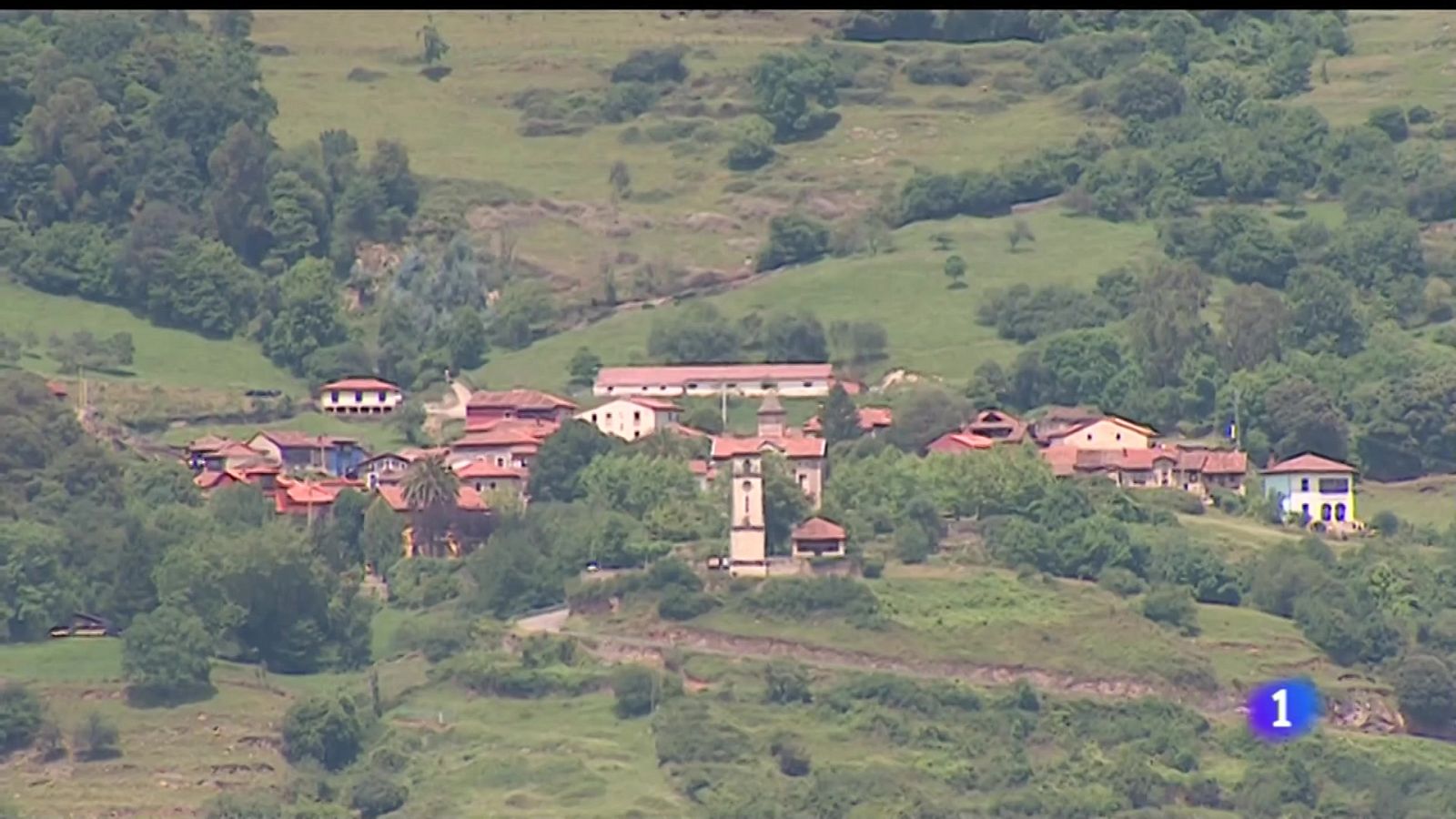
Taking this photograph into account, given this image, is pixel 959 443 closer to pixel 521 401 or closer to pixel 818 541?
pixel 818 541

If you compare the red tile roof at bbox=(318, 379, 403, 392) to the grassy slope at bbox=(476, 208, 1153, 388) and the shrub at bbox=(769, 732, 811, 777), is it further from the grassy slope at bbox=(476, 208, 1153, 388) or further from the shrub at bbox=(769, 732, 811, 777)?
the shrub at bbox=(769, 732, 811, 777)

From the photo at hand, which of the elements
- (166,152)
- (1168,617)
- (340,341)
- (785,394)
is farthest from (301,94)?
(1168,617)

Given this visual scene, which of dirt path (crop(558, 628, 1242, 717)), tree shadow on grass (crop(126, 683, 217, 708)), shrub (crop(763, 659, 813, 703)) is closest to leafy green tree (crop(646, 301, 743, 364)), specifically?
dirt path (crop(558, 628, 1242, 717))

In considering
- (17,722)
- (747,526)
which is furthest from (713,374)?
(17,722)

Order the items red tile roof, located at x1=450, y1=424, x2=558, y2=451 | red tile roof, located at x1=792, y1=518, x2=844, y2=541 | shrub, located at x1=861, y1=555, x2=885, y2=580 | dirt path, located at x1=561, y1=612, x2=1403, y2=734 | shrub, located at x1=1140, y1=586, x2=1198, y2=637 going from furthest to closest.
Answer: red tile roof, located at x1=450, y1=424, x2=558, y2=451 < red tile roof, located at x1=792, y1=518, x2=844, y2=541 < shrub, located at x1=861, y1=555, x2=885, y2=580 < shrub, located at x1=1140, y1=586, x2=1198, y2=637 < dirt path, located at x1=561, y1=612, x2=1403, y2=734

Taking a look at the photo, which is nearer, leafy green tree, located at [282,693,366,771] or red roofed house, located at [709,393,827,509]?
leafy green tree, located at [282,693,366,771]

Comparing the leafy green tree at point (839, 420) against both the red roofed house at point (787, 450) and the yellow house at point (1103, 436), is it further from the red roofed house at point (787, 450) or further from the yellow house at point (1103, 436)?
the yellow house at point (1103, 436)
